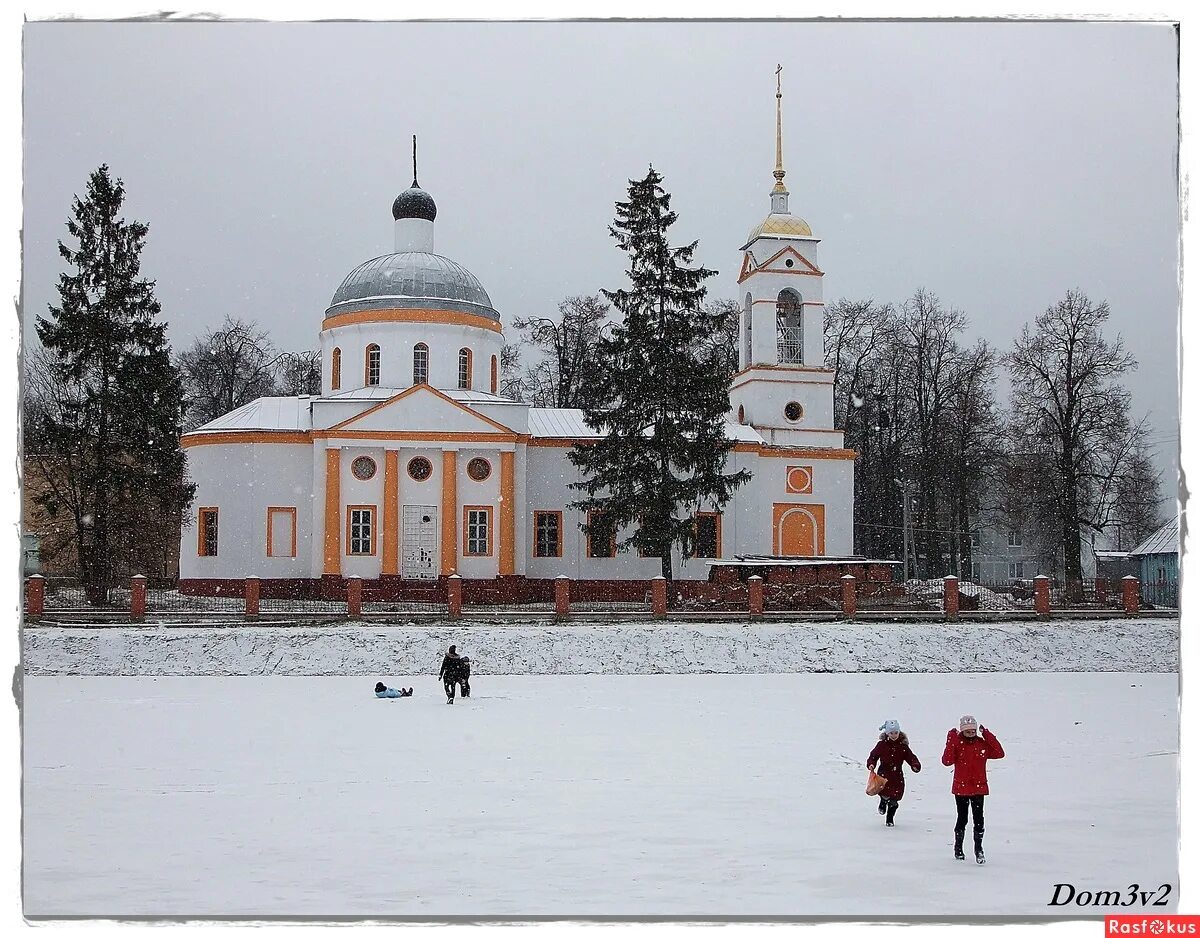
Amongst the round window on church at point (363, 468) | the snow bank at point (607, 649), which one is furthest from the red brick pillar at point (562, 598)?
the round window on church at point (363, 468)

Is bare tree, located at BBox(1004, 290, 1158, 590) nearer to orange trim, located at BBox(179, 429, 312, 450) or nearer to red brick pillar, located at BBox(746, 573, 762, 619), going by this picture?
red brick pillar, located at BBox(746, 573, 762, 619)

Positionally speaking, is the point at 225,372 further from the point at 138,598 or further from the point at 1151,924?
the point at 1151,924

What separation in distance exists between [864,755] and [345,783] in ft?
18.7

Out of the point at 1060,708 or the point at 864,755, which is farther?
the point at 1060,708

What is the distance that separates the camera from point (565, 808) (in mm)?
10633

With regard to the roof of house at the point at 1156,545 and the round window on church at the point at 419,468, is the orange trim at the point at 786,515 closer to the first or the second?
the roof of house at the point at 1156,545

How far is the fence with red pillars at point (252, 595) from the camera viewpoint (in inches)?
1042

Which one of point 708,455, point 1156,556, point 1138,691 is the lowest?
point 1138,691

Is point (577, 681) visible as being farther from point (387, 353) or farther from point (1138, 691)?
point (387, 353)

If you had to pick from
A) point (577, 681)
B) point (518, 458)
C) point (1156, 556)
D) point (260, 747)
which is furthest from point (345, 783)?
point (1156, 556)

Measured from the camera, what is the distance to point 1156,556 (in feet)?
104

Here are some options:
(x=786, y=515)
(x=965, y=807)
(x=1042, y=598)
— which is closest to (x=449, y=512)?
(x=786, y=515)

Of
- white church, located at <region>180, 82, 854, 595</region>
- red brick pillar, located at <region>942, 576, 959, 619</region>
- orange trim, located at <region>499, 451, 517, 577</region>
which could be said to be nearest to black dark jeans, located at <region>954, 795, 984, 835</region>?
red brick pillar, located at <region>942, 576, 959, 619</region>

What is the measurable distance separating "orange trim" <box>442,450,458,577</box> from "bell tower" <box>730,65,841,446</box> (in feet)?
30.7
